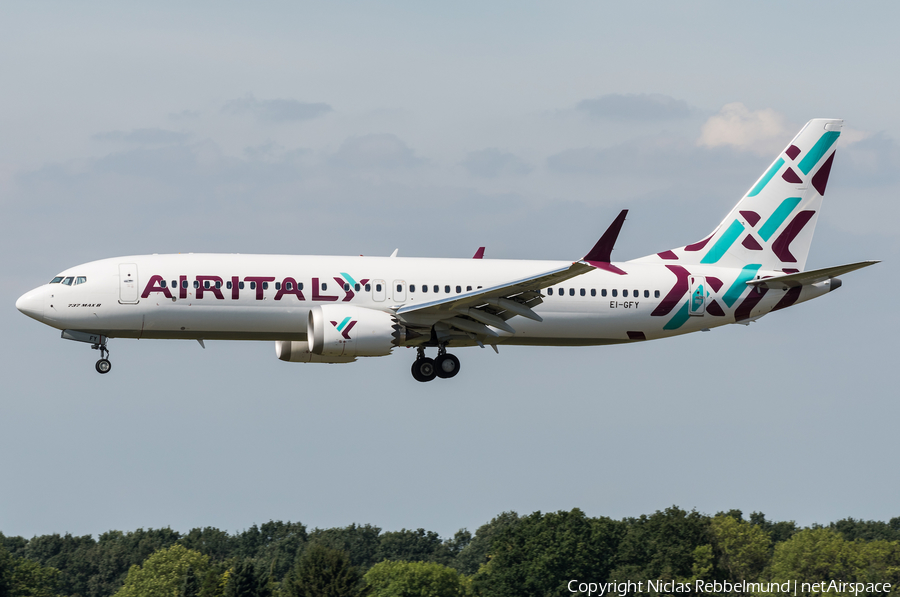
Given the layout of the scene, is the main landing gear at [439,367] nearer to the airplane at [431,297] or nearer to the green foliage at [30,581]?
the airplane at [431,297]

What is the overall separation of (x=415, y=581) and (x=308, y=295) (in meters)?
81.9

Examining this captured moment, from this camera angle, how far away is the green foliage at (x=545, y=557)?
117 m

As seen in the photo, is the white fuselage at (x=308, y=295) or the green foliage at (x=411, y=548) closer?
the white fuselage at (x=308, y=295)

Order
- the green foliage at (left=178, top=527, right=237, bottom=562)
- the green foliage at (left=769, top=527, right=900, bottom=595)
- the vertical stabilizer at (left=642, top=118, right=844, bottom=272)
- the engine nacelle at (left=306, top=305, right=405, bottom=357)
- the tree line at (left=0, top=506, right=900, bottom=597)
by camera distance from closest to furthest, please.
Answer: the engine nacelle at (left=306, top=305, right=405, bottom=357)
the vertical stabilizer at (left=642, top=118, right=844, bottom=272)
the tree line at (left=0, top=506, right=900, bottom=597)
the green foliage at (left=769, top=527, right=900, bottom=595)
the green foliage at (left=178, top=527, right=237, bottom=562)

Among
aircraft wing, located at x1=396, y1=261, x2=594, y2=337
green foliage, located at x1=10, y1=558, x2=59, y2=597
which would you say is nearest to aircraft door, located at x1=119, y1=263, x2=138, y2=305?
aircraft wing, located at x1=396, y1=261, x2=594, y2=337

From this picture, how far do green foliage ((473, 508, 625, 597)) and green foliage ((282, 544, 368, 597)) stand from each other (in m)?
18.5

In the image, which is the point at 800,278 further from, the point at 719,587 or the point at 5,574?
the point at 5,574

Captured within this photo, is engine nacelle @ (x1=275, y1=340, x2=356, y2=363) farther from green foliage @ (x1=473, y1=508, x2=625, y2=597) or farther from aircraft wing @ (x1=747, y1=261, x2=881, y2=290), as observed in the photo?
green foliage @ (x1=473, y1=508, x2=625, y2=597)

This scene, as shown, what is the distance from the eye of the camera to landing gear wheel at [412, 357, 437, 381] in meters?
51.7

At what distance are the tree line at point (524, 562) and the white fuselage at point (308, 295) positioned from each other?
55.8 meters

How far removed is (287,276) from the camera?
4906cm

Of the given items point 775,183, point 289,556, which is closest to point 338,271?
point 775,183

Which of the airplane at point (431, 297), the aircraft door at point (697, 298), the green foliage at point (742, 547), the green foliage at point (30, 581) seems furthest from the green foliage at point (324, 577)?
the green foliage at point (742, 547)

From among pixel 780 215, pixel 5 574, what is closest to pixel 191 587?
pixel 5 574
